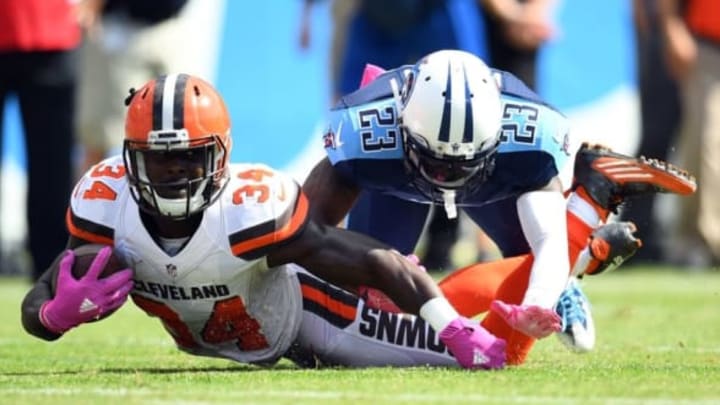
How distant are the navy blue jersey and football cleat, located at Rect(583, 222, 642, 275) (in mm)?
279

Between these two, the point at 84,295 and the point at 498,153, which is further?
the point at 498,153

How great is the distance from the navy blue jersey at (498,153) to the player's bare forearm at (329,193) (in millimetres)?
46

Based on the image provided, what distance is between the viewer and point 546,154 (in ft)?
21.5

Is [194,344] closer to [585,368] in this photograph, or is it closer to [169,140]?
[169,140]

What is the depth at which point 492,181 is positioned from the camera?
6543 mm

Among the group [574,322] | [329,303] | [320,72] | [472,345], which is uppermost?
[472,345]

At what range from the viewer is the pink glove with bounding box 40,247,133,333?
19.2 ft

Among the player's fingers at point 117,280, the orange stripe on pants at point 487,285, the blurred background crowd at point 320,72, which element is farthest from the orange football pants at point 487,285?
the blurred background crowd at point 320,72

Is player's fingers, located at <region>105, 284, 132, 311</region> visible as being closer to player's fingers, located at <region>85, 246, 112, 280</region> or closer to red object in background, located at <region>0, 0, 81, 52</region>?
player's fingers, located at <region>85, 246, 112, 280</region>

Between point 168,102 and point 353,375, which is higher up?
point 168,102

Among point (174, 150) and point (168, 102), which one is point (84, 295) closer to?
point (174, 150)

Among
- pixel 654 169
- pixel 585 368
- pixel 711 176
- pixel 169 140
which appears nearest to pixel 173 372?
pixel 169 140

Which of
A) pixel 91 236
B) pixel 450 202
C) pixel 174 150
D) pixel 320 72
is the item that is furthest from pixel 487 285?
pixel 320 72

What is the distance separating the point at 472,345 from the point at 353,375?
0.40m
